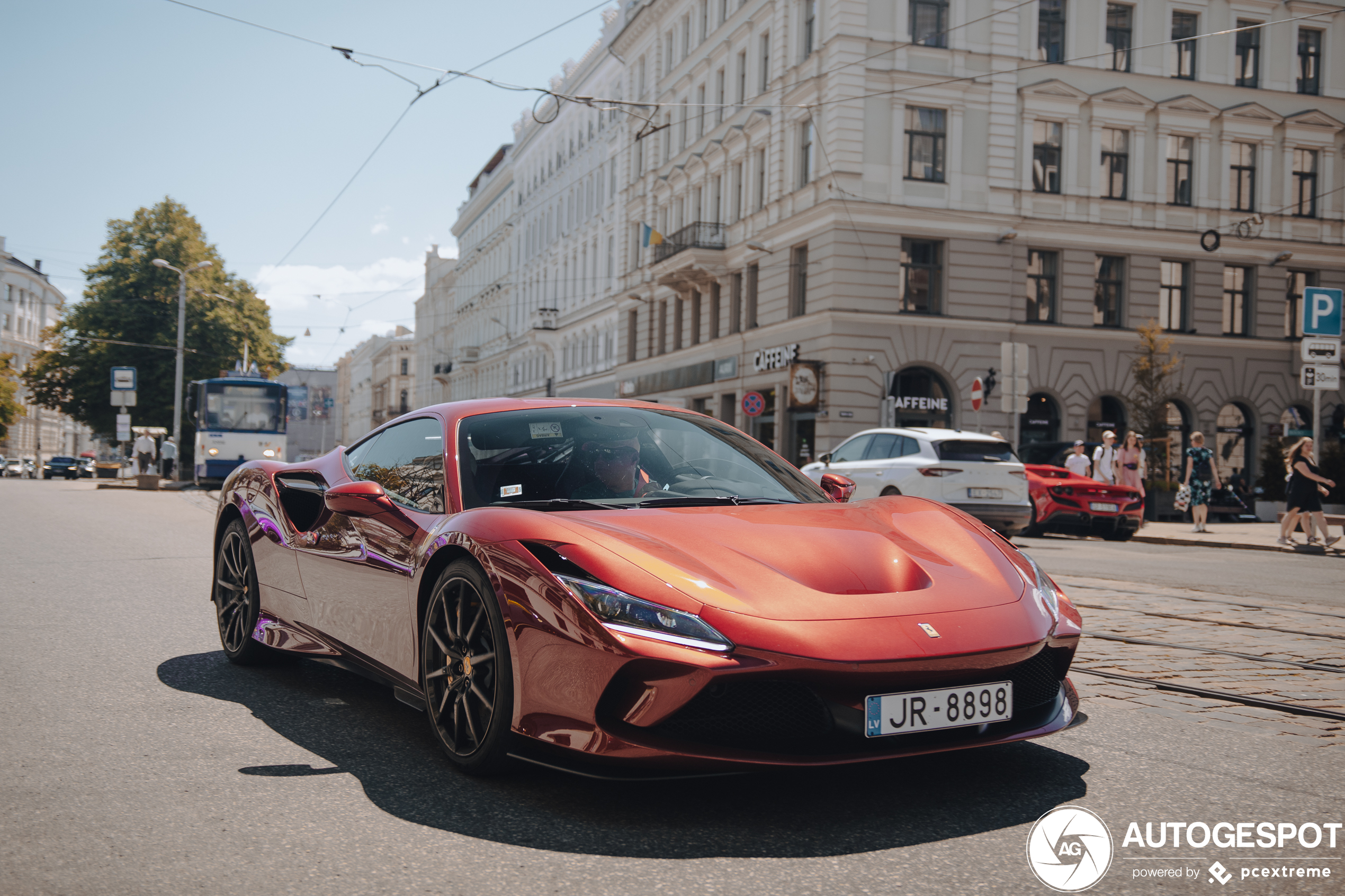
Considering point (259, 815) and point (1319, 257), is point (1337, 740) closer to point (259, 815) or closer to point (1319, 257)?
point (259, 815)

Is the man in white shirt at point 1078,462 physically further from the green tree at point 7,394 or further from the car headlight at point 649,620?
the green tree at point 7,394

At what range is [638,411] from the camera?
4.70 metres

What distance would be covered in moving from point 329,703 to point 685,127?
39.6 metres

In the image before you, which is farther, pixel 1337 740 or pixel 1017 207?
pixel 1017 207

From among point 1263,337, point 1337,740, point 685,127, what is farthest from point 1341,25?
point 1337,740

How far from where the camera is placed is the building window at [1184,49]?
32.8 metres

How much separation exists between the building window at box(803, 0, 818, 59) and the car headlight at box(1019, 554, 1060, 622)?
98.4 ft

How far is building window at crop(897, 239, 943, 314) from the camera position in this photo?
30734mm

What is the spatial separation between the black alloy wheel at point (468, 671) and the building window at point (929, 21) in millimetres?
30002

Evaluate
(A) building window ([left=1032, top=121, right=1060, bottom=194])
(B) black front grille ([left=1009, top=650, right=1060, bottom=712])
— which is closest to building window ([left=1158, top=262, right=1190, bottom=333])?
(A) building window ([left=1032, top=121, right=1060, bottom=194])

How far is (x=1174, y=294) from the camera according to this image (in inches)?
1303

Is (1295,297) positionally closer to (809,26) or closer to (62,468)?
(809,26)

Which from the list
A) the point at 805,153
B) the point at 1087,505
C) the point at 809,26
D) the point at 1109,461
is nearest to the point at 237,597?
the point at 1087,505

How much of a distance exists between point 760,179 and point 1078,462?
1776 centimetres
